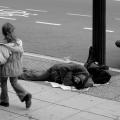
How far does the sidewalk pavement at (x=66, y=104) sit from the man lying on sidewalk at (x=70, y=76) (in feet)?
0.47

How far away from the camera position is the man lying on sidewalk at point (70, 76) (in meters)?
8.88

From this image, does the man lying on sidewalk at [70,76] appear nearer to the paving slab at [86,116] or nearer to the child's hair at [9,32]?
the paving slab at [86,116]

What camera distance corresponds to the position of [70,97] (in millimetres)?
8430

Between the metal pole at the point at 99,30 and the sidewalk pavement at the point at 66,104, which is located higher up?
the metal pole at the point at 99,30

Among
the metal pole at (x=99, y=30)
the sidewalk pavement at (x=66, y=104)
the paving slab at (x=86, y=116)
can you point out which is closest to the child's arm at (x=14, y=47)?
the sidewalk pavement at (x=66, y=104)

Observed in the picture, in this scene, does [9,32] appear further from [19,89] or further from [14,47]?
[19,89]

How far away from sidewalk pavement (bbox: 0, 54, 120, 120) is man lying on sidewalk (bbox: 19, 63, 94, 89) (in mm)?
143

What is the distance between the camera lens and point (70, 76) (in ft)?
29.5

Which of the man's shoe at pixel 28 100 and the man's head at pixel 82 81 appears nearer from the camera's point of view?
the man's shoe at pixel 28 100

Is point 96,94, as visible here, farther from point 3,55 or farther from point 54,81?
point 3,55

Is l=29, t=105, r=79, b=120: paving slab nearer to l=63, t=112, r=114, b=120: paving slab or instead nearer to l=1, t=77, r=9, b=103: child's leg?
l=63, t=112, r=114, b=120: paving slab

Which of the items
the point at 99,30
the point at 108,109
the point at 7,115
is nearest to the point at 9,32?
the point at 7,115

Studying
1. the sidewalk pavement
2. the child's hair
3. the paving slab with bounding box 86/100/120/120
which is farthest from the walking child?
the paving slab with bounding box 86/100/120/120

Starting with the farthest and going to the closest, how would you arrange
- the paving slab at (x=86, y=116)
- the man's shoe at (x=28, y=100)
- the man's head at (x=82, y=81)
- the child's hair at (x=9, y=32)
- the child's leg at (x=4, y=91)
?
the man's head at (x=82, y=81), the child's leg at (x=4, y=91), the man's shoe at (x=28, y=100), the child's hair at (x=9, y=32), the paving slab at (x=86, y=116)
